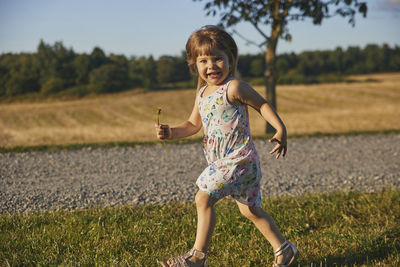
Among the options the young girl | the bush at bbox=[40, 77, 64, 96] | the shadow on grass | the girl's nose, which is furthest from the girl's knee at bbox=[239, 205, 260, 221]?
the bush at bbox=[40, 77, 64, 96]

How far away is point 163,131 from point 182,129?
7.0 inches

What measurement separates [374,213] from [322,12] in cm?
653

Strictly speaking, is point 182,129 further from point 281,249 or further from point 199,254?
point 281,249

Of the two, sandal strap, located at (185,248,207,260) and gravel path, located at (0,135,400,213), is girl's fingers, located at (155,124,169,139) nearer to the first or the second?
sandal strap, located at (185,248,207,260)

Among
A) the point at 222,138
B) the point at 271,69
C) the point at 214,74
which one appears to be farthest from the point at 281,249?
the point at 271,69

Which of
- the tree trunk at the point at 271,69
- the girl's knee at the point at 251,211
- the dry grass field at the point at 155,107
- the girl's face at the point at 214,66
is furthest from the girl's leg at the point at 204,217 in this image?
the dry grass field at the point at 155,107

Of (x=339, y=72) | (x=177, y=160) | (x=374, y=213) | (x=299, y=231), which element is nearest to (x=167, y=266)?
(x=299, y=231)

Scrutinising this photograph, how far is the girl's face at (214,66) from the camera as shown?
2.39 m

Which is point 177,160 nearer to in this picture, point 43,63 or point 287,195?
point 287,195

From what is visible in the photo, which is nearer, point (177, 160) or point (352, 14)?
point (177, 160)

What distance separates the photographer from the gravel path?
14.4 feet

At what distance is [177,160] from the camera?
6.73 meters

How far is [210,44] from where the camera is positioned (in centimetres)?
236

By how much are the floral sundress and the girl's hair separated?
0.20 metres
